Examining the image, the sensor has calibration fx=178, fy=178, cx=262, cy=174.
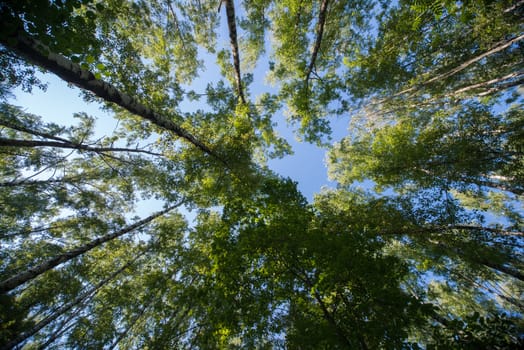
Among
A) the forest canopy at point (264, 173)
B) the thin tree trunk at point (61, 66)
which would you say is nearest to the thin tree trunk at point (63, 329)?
the forest canopy at point (264, 173)

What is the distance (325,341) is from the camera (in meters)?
3.08

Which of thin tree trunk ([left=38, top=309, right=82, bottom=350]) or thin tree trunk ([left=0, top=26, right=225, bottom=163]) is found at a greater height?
thin tree trunk ([left=0, top=26, right=225, bottom=163])

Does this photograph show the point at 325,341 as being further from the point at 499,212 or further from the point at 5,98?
the point at 499,212

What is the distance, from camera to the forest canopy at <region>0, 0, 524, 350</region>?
12.3 ft

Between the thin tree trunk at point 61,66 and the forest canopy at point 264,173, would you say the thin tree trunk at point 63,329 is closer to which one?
the forest canopy at point 264,173

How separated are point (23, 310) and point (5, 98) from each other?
12884 mm

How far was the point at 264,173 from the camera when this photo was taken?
1083 centimetres

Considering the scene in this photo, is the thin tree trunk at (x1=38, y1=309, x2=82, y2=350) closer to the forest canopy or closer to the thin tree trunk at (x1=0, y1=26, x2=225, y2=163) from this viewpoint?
the forest canopy

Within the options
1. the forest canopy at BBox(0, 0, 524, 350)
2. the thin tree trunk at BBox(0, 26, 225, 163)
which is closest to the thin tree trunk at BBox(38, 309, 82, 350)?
the forest canopy at BBox(0, 0, 524, 350)

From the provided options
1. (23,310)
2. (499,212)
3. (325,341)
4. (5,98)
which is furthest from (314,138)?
(23,310)

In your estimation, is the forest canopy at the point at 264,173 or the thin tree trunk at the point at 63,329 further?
the thin tree trunk at the point at 63,329

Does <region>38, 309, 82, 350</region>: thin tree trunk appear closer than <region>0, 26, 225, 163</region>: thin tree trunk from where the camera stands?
No

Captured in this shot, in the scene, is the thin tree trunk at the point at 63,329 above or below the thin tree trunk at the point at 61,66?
below

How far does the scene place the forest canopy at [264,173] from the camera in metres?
3.74
